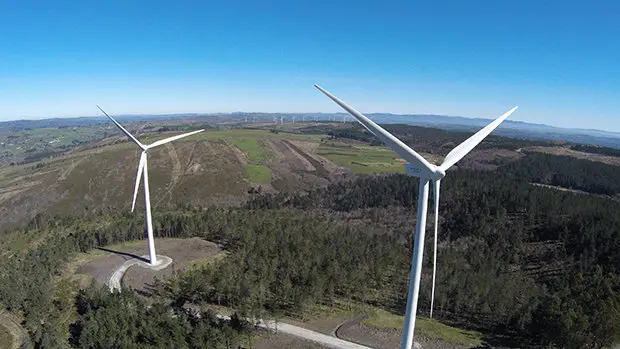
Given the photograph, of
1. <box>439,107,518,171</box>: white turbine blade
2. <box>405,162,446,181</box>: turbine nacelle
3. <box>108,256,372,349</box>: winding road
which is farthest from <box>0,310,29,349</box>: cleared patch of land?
<box>439,107,518,171</box>: white turbine blade

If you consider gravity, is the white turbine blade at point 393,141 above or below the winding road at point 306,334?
above

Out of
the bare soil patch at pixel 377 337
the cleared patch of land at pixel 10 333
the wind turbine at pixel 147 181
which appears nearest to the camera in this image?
the cleared patch of land at pixel 10 333

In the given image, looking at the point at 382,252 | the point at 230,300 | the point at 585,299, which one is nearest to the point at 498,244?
the point at 382,252

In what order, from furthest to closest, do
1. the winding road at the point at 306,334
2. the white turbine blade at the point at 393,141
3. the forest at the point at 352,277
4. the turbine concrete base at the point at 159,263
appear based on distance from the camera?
the turbine concrete base at the point at 159,263 → the winding road at the point at 306,334 → the forest at the point at 352,277 → the white turbine blade at the point at 393,141

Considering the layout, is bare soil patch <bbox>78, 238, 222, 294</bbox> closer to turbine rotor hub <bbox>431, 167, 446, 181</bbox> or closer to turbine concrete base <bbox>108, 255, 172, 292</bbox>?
turbine concrete base <bbox>108, 255, 172, 292</bbox>

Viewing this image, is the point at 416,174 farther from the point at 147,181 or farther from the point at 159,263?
the point at 159,263

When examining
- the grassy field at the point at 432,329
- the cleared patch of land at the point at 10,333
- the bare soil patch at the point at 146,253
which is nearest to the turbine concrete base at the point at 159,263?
the bare soil patch at the point at 146,253

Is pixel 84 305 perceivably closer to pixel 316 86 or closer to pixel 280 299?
pixel 280 299

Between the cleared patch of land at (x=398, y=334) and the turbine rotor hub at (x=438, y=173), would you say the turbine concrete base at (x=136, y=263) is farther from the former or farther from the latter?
the turbine rotor hub at (x=438, y=173)

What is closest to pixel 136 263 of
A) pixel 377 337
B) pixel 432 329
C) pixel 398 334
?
pixel 377 337
